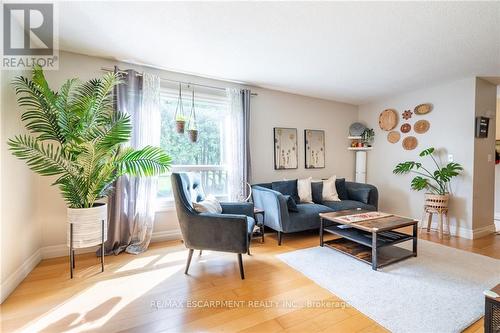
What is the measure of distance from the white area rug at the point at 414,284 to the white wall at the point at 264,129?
66.0 inches

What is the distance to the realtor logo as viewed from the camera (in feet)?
6.27

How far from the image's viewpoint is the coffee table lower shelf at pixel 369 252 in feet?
7.97

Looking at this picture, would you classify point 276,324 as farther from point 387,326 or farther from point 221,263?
point 221,263

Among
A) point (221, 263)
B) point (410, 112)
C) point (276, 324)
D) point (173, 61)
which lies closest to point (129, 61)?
point (173, 61)

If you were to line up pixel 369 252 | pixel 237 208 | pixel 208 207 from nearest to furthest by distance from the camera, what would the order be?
pixel 208 207 < pixel 369 252 < pixel 237 208

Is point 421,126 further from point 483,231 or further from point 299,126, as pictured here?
point 299,126

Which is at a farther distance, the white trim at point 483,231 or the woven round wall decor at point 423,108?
Answer: the woven round wall decor at point 423,108

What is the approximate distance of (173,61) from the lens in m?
2.87

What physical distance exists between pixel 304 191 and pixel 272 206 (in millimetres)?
824

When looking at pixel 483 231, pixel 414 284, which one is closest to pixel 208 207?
pixel 414 284

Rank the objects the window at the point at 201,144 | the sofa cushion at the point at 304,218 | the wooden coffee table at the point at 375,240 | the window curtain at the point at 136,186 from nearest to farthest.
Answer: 1. the wooden coffee table at the point at 375,240
2. the window curtain at the point at 136,186
3. the sofa cushion at the point at 304,218
4. the window at the point at 201,144

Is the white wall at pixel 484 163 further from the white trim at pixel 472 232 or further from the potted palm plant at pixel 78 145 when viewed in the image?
the potted palm plant at pixel 78 145

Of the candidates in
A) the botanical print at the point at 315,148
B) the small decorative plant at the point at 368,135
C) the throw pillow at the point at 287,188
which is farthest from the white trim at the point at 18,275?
the small decorative plant at the point at 368,135

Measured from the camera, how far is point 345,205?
363 cm
